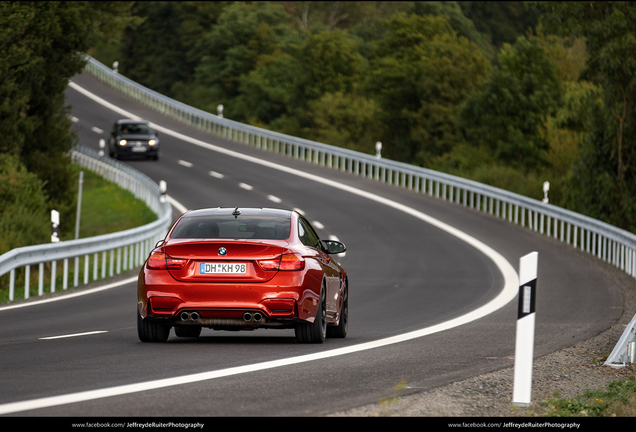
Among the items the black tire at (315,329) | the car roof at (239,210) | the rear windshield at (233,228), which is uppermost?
the car roof at (239,210)

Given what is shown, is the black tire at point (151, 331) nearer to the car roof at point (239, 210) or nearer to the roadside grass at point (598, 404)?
the car roof at point (239, 210)

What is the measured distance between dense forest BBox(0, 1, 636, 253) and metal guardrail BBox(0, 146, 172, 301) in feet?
9.02

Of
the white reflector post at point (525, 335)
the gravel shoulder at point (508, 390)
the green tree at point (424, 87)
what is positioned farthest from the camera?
the green tree at point (424, 87)

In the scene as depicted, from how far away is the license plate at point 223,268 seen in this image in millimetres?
10477

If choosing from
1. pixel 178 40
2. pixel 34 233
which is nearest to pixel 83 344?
pixel 34 233

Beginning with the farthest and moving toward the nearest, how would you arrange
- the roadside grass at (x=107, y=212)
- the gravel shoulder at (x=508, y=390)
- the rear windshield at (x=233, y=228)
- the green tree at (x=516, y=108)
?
the green tree at (x=516, y=108)
the roadside grass at (x=107, y=212)
the rear windshield at (x=233, y=228)
the gravel shoulder at (x=508, y=390)

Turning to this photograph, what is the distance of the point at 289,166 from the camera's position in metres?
48.7

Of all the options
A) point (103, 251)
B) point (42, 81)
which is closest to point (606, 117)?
point (42, 81)

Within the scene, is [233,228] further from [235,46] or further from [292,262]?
[235,46]

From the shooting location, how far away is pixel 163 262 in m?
10.6

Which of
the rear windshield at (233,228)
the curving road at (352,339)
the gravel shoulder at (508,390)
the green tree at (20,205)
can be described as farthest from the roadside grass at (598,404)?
the green tree at (20,205)

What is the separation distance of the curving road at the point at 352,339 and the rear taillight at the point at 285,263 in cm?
82

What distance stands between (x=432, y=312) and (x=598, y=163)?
23.2 m

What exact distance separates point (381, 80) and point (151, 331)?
223ft
